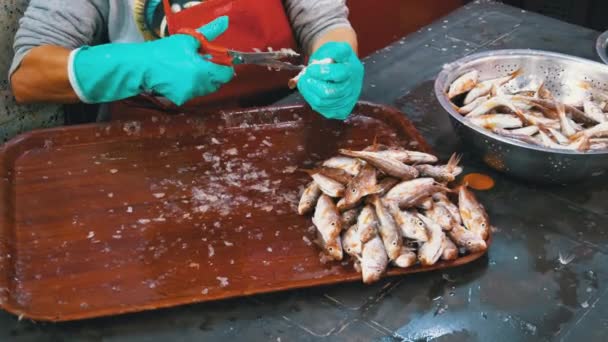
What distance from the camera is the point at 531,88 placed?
2.39 meters

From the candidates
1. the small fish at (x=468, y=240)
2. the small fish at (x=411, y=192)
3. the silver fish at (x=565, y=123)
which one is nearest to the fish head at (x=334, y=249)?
the small fish at (x=411, y=192)

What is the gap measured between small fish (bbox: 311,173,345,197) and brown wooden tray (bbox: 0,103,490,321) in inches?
4.0

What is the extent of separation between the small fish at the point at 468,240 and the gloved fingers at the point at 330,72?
0.68m

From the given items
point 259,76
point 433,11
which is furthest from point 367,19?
point 259,76

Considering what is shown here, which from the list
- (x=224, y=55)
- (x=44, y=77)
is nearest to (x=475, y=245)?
(x=224, y=55)

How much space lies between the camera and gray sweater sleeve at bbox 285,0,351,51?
265 cm

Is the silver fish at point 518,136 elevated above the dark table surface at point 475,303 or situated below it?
above

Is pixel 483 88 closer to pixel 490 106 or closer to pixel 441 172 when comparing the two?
pixel 490 106

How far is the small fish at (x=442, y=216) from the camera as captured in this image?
178cm

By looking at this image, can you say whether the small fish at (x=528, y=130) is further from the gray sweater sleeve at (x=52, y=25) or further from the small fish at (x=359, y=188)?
the gray sweater sleeve at (x=52, y=25)

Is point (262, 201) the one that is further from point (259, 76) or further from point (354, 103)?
point (259, 76)

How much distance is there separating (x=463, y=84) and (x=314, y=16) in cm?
75

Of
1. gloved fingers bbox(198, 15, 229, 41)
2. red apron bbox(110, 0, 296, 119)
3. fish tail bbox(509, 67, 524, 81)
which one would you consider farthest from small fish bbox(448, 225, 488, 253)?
red apron bbox(110, 0, 296, 119)

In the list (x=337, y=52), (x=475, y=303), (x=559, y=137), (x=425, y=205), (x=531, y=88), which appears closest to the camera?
(x=475, y=303)
